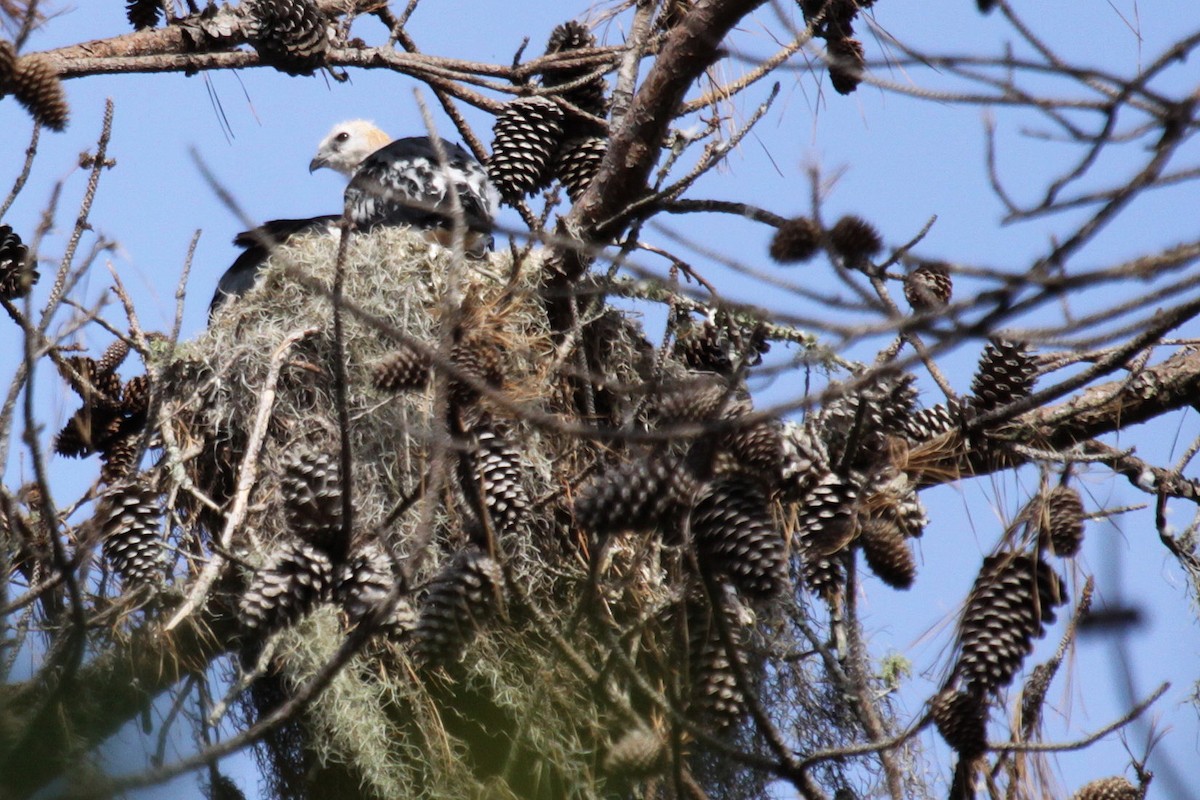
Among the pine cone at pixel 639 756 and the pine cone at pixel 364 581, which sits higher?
the pine cone at pixel 364 581

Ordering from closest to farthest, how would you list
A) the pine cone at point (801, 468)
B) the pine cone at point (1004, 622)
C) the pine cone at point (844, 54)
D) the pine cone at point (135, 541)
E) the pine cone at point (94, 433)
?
the pine cone at point (1004, 622) < the pine cone at point (801, 468) < the pine cone at point (135, 541) < the pine cone at point (844, 54) < the pine cone at point (94, 433)

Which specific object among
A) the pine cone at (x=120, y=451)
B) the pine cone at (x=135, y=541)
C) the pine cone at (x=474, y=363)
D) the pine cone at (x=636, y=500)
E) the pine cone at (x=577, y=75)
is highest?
the pine cone at (x=577, y=75)

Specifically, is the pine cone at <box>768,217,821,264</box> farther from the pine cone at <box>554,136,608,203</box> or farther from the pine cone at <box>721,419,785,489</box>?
the pine cone at <box>554,136,608,203</box>

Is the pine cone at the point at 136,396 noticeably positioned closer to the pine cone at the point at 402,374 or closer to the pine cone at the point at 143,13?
the pine cone at the point at 143,13

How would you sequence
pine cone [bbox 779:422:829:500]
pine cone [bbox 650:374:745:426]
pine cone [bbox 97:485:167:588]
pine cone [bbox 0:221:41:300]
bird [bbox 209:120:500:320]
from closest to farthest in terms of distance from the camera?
pine cone [bbox 650:374:745:426]
pine cone [bbox 779:422:829:500]
pine cone [bbox 97:485:167:588]
pine cone [bbox 0:221:41:300]
bird [bbox 209:120:500:320]

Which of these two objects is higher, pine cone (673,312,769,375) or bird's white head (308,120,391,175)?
bird's white head (308,120,391,175)

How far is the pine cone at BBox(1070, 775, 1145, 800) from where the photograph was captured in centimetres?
255

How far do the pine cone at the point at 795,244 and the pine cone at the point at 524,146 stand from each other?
194cm

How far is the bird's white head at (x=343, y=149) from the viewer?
6.96 m

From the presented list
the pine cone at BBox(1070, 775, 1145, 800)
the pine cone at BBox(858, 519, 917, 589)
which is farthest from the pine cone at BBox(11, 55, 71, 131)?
the pine cone at BBox(1070, 775, 1145, 800)

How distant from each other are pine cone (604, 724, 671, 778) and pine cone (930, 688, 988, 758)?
Answer: 414 millimetres

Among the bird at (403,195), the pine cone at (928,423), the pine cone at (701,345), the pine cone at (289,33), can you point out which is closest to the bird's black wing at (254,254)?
the bird at (403,195)

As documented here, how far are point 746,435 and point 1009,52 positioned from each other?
3.04 feet

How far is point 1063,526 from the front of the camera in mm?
2074
